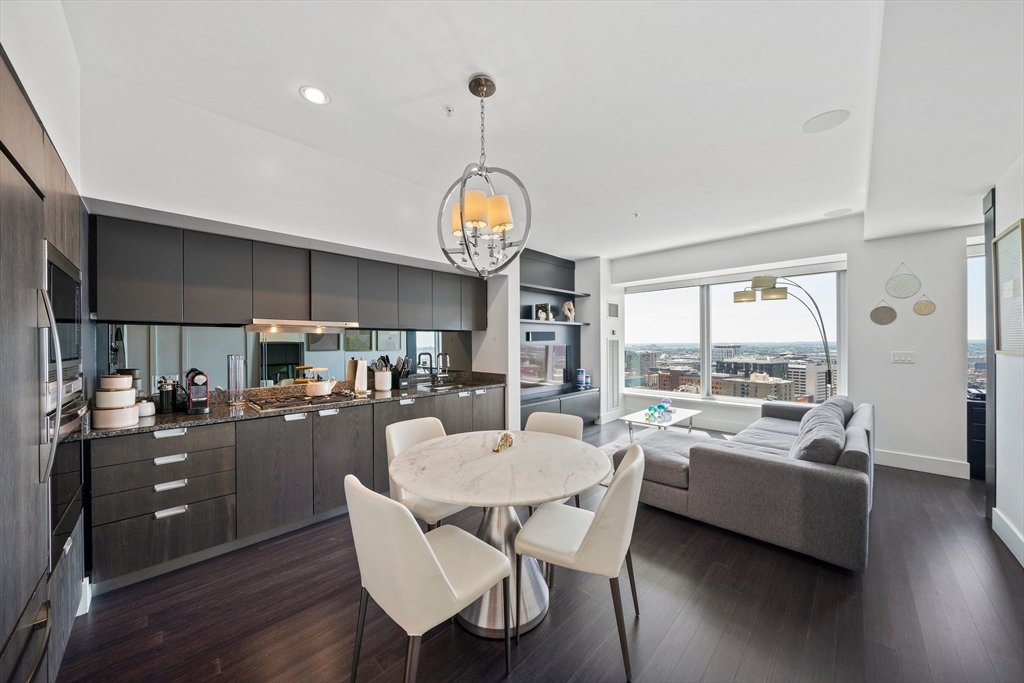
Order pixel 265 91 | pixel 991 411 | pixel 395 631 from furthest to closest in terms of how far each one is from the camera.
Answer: pixel 991 411 → pixel 265 91 → pixel 395 631

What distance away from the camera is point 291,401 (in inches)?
116

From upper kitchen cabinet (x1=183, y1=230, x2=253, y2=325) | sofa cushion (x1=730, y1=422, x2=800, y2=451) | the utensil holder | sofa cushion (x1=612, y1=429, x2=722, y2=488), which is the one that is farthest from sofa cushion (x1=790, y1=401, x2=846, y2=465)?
upper kitchen cabinet (x1=183, y1=230, x2=253, y2=325)

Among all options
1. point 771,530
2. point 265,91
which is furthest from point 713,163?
point 265,91

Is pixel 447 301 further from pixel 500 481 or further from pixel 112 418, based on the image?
pixel 500 481

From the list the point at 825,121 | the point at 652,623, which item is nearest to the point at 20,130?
the point at 652,623

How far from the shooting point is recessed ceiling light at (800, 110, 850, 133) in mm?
2260

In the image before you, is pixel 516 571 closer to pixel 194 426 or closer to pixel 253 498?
pixel 253 498

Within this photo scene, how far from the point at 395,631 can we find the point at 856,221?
18.1 feet

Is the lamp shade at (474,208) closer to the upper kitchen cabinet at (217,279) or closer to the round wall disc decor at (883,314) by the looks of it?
the upper kitchen cabinet at (217,279)

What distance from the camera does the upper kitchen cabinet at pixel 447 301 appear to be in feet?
13.0

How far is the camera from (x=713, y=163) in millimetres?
2932

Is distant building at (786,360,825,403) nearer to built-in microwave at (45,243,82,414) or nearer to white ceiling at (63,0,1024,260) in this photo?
white ceiling at (63,0,1024,260)

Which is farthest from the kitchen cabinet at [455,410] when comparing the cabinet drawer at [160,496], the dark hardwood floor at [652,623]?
the cabinet drawer at [160,496]

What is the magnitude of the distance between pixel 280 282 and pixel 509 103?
202 centimetres
